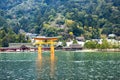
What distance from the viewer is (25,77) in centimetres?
3008

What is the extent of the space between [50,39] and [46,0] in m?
73.7

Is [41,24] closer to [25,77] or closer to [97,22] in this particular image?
[97,22]

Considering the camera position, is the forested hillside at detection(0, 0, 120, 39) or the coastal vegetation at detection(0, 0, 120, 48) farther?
the forested hillside at detection(0, 0, 120, 39)

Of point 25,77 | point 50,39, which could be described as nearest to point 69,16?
point 50,39

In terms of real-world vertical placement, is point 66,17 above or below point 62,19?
above

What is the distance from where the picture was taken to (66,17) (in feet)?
383

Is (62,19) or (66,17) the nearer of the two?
(62,19)

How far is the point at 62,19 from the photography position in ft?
379

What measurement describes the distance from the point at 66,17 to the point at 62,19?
173 cm

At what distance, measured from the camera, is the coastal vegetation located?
352 ft

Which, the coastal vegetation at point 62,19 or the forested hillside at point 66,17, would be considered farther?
the forested hillside at point 66,17

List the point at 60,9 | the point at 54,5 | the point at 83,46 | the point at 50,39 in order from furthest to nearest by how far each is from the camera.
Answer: the point at 54,5 → the point at 60,9 → the point at 83,46 → the point at 50,39

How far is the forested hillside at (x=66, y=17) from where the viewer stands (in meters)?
109

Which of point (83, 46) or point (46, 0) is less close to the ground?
point (46, 0)
